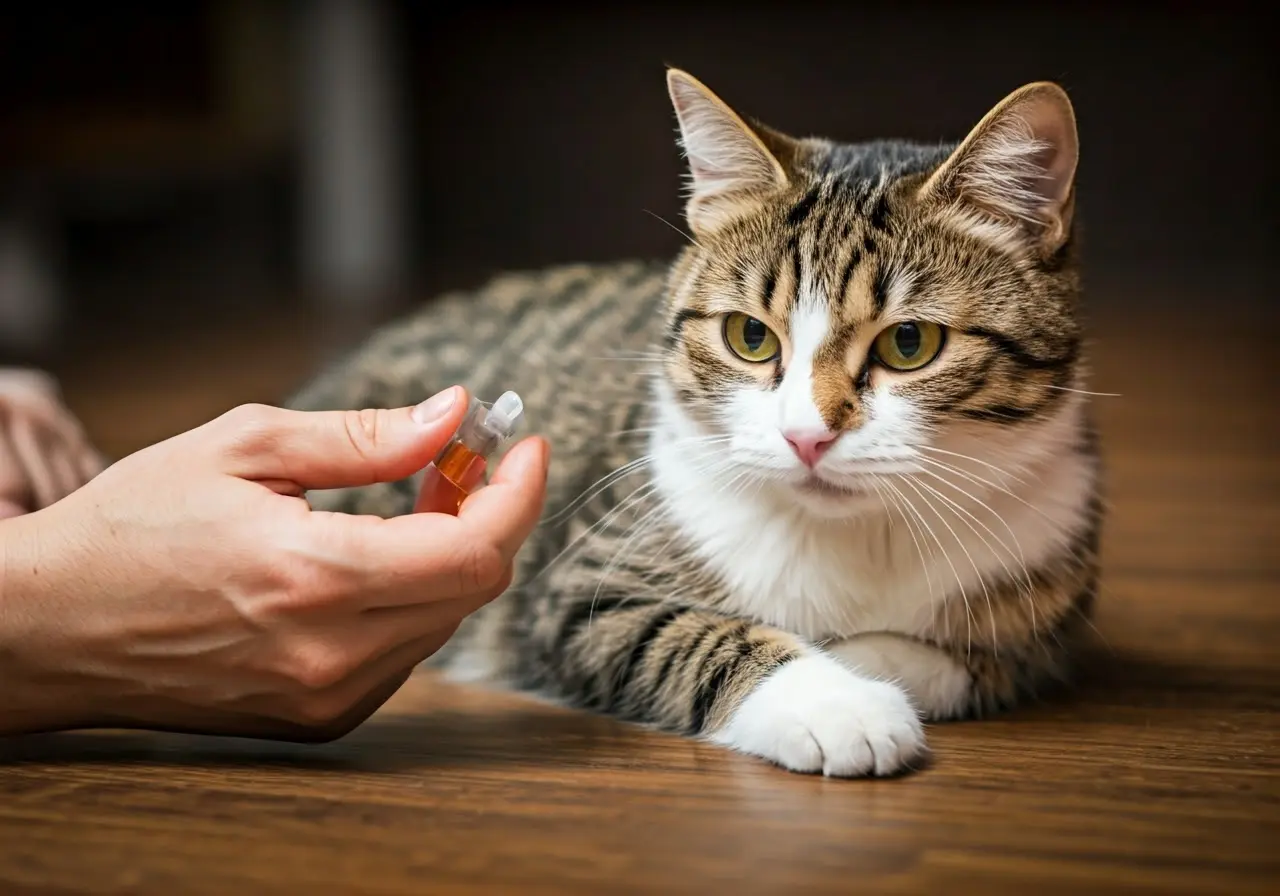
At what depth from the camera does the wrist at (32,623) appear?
1.18 m

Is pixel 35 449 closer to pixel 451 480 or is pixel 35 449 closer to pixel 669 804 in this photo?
pixel 451 480

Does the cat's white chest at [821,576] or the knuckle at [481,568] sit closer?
the knuckle at [481,568]

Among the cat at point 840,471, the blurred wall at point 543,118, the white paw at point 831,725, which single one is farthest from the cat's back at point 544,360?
the blurred wall at point 543,118

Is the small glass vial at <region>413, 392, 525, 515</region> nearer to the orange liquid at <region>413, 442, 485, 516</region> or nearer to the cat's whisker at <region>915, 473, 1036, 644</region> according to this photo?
the orange liquid at <region>413, 442, 485, 516</region>

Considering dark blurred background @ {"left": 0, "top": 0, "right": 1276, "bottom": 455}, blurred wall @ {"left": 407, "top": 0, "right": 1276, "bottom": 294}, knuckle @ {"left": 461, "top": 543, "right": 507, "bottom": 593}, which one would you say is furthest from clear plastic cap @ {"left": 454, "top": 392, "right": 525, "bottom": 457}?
blurred wall @ {"left": 407, "top": 0, "right": 1276, "bottom": 294}

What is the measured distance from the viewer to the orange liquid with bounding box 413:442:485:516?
1.28 metres

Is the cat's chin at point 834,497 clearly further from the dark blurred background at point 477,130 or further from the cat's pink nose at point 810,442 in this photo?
the dark blurred background at point 477,130

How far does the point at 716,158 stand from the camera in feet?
4.97

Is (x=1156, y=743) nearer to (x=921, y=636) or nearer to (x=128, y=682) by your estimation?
(x=921, y=636)

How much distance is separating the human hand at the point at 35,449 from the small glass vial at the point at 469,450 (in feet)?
1.60

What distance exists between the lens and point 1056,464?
4.81 ft

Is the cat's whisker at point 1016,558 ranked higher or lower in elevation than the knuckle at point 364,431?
lower

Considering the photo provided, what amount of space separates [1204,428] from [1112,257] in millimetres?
2416

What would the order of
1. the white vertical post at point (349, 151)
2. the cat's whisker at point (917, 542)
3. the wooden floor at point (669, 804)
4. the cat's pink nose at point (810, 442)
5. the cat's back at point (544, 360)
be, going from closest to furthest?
1. the wooden floor at point (669, 804)
2. the cat's pink nose at point (810, 442)
3. the cat's whisker at point (917, 542)
4. the cat's back at point (544, 360)
5. the white vertical post at point (349, 151)
